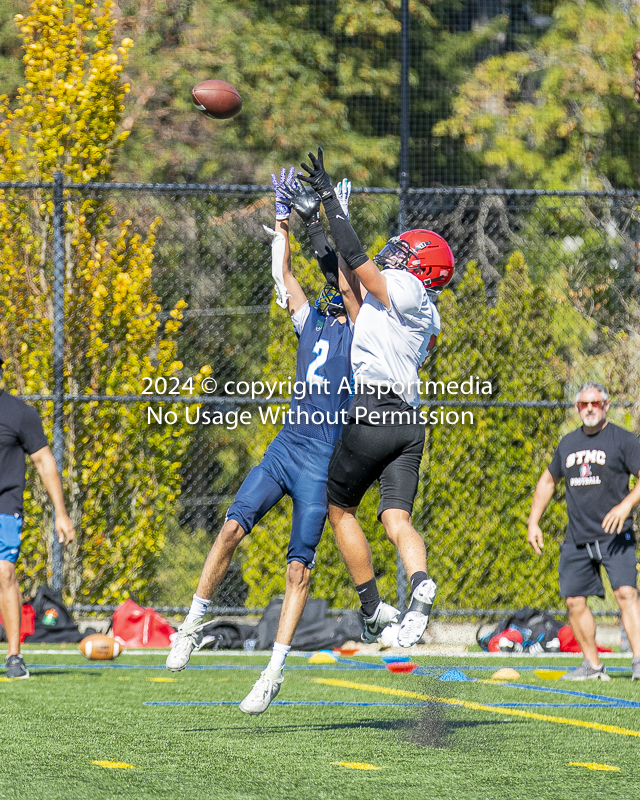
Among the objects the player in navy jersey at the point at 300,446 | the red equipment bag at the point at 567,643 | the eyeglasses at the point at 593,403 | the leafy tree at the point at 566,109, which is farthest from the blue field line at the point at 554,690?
the leafy tree at the point at 566,109

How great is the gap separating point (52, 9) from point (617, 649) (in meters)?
7.75

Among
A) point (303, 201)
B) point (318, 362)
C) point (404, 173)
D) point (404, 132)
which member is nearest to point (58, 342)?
point (404, 173)

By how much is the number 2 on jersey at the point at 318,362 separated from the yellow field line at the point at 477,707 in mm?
1990

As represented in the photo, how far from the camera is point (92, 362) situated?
9492 millimetres

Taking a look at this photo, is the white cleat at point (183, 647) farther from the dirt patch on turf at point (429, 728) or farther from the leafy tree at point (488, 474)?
the leafy tree at point (488, 474)

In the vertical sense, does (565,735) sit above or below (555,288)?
below

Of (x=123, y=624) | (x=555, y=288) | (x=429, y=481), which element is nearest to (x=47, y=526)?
(x=123, y=624)

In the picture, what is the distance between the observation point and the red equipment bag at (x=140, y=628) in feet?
28.5

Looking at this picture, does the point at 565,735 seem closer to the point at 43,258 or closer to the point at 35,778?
the point at 35,778

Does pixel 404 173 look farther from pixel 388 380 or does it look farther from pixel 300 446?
pixel 388 380

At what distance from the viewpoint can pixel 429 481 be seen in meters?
10.0

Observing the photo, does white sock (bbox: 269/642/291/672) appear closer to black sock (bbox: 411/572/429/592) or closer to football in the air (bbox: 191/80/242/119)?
black sock (bbox: 411/572/429/592)

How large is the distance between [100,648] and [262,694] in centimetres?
307

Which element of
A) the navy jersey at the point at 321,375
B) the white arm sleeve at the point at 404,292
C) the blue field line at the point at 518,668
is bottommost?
the blue field line at the point at 518,668
